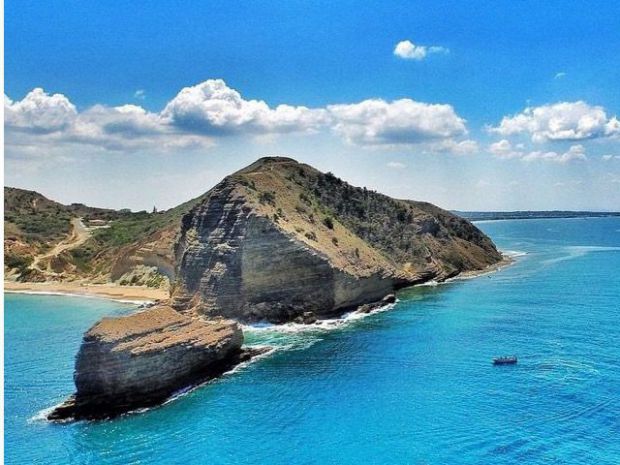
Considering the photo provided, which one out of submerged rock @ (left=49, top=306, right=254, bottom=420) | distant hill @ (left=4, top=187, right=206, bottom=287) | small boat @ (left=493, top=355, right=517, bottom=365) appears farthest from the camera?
distant hill @ (left=4, top=187, right=206, bottom=287)

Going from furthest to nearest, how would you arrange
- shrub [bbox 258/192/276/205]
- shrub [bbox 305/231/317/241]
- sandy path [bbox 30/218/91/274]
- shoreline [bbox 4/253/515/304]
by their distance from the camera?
sandy path [bbox 30/218/91/274] → shoreline [bbox 4/253/515/304] → shrub [bbox 258/192/276/205] → shrub [bbox 305/231/317/241]

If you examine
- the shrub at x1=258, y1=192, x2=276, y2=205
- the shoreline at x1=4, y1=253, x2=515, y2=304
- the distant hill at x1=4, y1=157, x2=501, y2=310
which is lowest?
the shoreline at x1=4, y1=253, x2=515, y2=304

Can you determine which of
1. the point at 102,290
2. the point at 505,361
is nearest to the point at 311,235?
the point at 505,361

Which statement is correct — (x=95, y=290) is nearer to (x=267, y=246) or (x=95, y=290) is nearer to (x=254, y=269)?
(x=254, y=269)

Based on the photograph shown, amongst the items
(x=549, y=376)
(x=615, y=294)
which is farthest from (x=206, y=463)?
(x=615, y=294)

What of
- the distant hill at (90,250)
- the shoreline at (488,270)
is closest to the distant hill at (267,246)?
the distant hill at (90,250)

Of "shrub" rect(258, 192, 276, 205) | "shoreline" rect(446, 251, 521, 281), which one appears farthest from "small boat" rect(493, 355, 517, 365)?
"shoreline" rect(446, 251, 521, 281)

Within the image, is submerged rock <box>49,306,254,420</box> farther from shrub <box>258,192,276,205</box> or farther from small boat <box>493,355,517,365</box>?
shrub <box>258,192,276,205</box>
